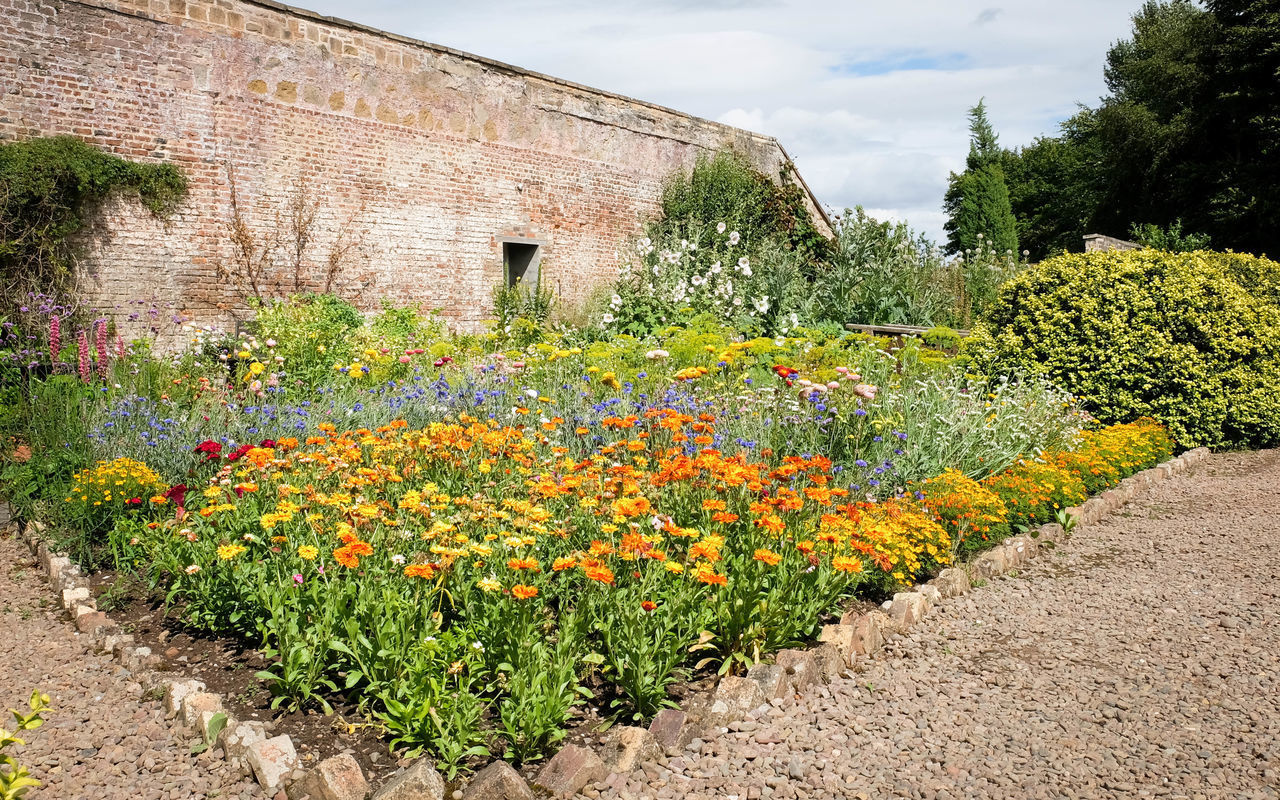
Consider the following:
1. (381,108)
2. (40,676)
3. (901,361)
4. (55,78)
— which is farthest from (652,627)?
(381,108)

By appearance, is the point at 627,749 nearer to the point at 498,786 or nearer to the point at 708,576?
the point at 498,786

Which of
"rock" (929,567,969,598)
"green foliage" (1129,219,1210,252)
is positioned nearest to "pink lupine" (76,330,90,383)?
"rock" (929,567,969,598)

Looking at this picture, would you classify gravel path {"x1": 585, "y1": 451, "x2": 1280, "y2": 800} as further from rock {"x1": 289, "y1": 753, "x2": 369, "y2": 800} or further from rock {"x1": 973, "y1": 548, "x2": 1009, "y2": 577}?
rock {"x1": 289, "y1": 753, "x2": 369, "y2": 800}

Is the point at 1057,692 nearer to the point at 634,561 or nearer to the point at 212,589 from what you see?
the point at 634,561

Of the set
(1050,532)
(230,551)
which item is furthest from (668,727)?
(1050,532)

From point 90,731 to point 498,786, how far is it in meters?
1.60

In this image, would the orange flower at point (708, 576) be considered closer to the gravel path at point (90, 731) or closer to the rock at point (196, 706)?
the gravel path at point (90, 731)

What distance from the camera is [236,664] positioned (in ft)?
11.4

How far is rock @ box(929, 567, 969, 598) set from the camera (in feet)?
14.8

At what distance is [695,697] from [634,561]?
1.97 ft

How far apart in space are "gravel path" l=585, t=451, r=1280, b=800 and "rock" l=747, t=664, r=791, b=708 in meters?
0.08

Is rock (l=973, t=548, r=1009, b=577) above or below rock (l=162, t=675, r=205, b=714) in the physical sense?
above

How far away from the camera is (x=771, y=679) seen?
3.29 metres

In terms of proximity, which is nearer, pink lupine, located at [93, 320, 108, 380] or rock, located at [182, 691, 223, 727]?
rock, located at [182, 691, 223, 727]
